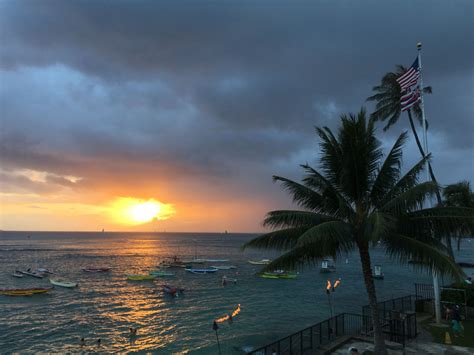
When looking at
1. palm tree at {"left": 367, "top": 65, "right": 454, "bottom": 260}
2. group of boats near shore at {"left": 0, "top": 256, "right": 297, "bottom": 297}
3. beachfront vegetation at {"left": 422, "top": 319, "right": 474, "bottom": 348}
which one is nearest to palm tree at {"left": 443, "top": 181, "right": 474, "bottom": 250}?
palm tree at {"left": 367, "top": 65, "right": 454, "bottom": 260}

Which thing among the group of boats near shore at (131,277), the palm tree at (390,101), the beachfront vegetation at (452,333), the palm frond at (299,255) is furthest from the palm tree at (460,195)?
the palm frond at (299,255)

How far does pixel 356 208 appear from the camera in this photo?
12500 mm

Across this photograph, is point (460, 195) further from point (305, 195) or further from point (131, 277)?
point (131, 277)

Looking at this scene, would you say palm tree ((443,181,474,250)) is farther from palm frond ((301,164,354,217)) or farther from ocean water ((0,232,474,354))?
palm frond ((301,164,354,217))

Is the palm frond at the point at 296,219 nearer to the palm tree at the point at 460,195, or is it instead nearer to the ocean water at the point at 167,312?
the ocean water at the point at 167,312

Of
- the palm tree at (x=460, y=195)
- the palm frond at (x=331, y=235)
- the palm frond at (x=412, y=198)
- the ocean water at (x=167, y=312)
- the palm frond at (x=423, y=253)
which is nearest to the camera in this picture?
the palm frond at (x=331, y=235)

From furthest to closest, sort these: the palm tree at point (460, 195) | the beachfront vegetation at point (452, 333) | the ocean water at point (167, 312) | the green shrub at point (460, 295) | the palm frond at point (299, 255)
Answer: the palm tree at point (460, 195)
the ocean water at point (167, 312)
the green shrub at point (460, 295)
the beachfront vegetation at point (452, 333)
the palm frond at point (299, 255)

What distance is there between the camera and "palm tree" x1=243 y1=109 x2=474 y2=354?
11.3 meters

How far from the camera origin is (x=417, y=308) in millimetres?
23594

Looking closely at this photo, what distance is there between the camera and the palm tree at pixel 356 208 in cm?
1128

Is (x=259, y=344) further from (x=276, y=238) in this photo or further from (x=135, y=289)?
(x=135, y=289)

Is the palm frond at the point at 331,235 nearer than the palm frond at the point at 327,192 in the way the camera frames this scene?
Yes

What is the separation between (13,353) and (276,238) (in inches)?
1040

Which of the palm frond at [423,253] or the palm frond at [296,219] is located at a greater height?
the palm frond at [296,219]
